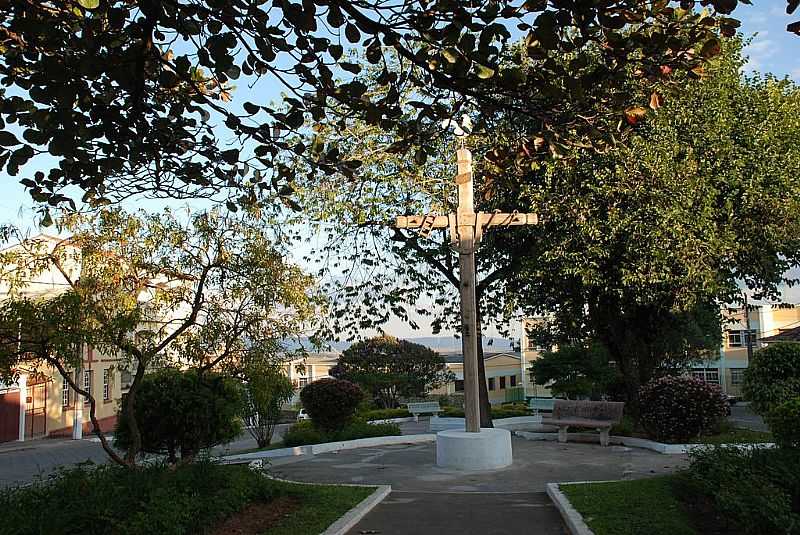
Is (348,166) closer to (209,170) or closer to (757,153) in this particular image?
(209,170)

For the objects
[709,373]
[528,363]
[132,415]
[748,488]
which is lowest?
[748,488]

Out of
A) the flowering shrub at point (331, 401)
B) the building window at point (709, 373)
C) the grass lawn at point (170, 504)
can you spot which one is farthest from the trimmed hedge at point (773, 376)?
the building window at point (709, 373)

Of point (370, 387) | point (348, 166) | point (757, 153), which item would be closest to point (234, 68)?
point (348, 166)

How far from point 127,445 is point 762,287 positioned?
51.1 ft

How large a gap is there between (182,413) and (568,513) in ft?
22.5

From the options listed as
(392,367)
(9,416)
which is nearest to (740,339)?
(392,367)

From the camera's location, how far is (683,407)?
14578 millimetres

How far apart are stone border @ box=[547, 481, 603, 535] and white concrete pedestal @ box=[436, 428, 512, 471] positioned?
2.36 metres

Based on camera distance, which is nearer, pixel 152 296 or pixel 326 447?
pixel 152 296

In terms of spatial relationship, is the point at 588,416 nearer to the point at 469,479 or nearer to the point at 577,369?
the point at 469,479

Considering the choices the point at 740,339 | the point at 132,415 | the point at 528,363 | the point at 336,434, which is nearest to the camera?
the point at 132,415

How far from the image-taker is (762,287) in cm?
1872

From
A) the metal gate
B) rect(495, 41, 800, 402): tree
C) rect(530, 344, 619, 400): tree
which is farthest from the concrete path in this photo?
the metal gate

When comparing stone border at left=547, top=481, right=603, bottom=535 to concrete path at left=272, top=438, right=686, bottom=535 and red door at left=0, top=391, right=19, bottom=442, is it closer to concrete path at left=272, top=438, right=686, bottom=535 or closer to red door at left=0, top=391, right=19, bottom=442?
concrete path at left=272, top=438, right=686, bottom=535
